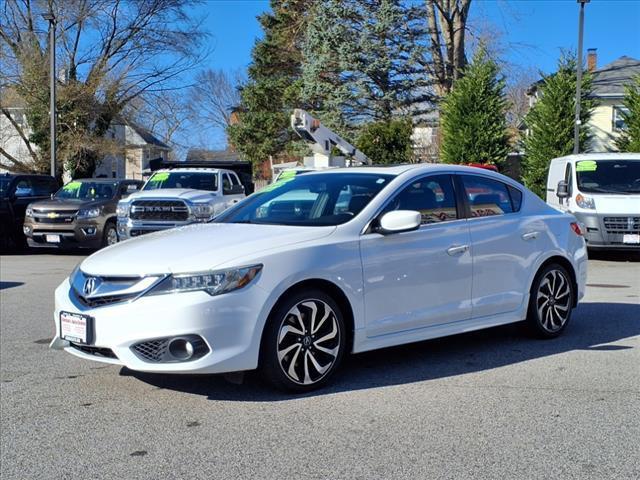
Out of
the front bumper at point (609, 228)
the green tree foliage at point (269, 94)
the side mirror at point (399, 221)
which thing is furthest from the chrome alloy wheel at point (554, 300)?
the green tree foliage at point (269, 94)

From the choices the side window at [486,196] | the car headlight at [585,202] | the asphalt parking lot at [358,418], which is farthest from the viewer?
the car headlight at [585,202]

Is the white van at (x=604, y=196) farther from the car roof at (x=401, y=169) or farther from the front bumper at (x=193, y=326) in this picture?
the front bumper at (x=193, y=326)

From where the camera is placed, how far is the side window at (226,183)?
15727 mm

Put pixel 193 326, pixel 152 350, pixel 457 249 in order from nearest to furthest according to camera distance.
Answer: pixel 193 326
pixel 152 350
pixel 457 249

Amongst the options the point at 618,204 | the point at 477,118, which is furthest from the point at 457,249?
the point at 477,118

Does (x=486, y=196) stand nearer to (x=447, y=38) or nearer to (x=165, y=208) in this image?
(x=165, y=208)

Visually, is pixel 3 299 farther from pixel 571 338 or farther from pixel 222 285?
pixel 571 338

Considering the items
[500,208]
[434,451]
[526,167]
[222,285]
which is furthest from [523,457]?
[526,167]

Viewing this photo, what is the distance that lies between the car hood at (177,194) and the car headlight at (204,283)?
971cm

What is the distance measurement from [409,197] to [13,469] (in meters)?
3.41

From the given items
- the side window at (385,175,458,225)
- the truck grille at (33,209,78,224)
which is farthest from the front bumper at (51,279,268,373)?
the truck grille at (33,209,78,224)

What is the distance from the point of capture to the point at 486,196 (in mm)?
6605

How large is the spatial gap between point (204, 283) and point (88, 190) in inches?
540

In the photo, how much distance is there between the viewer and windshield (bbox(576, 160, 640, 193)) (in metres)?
14.7
